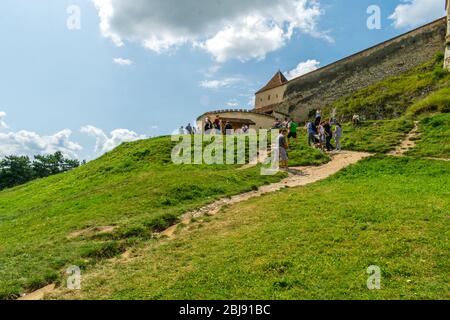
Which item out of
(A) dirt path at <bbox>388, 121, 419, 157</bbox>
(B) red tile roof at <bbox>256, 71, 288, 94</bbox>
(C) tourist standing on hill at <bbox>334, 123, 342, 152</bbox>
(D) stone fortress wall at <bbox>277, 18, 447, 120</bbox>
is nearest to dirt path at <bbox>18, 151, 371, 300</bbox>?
(C) tourist standing on hill at <bbox>334, 123, 342, 152</bbox>

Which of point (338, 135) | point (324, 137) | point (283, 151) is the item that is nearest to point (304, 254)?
point (283, 151)

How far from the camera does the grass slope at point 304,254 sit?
5.70 m

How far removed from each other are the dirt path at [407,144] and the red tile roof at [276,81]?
36783mm

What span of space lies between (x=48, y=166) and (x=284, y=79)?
164 feet

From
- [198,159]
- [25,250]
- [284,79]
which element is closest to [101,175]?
[198,159]

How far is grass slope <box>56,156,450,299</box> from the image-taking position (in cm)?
570

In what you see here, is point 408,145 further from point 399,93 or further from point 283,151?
point 399,93

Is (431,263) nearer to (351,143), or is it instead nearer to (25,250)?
(25,250)

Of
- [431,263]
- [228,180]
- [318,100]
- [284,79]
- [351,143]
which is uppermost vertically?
[284,79]

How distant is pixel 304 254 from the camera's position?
22.6 ft

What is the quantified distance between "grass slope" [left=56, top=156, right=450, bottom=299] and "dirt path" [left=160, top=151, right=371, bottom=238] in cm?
77

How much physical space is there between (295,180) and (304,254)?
8.96 meters

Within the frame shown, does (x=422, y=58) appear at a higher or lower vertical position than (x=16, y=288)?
higher

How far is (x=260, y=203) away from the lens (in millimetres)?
11695
